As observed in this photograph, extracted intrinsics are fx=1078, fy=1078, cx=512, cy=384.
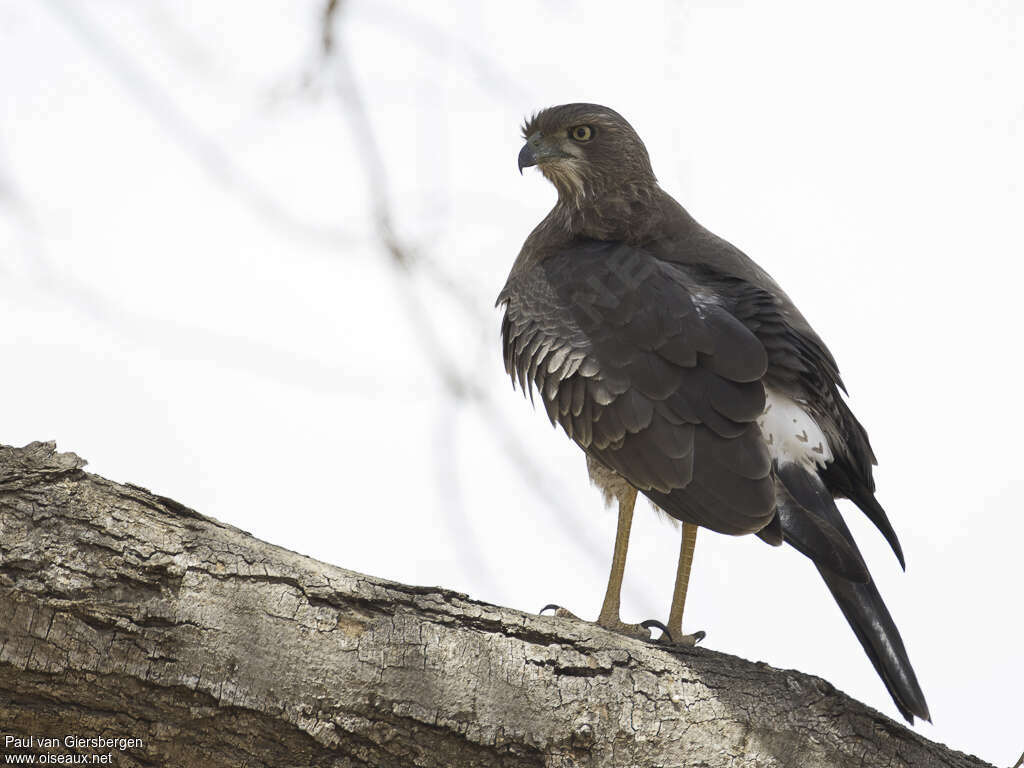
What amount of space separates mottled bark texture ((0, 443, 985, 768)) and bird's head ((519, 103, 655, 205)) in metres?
2.76

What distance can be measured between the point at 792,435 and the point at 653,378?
23.0 inches

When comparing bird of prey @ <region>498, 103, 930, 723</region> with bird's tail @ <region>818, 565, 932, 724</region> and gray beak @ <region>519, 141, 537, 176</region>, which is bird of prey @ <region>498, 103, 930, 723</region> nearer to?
bird's tail @ <region>818, 565, 932, 724</region>

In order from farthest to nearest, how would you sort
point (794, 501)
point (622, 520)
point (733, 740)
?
point (622, 520) < point (794, 501) < point (733, 740)

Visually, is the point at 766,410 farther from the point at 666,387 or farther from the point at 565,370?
the point at 565,370

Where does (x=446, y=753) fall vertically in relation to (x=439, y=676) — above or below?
below

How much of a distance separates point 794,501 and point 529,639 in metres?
1.26

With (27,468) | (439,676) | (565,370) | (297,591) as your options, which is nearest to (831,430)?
(565,370)

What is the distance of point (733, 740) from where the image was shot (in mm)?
3256

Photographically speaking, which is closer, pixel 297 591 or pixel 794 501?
pixel 297 591

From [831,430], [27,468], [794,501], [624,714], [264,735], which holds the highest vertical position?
[831,430]

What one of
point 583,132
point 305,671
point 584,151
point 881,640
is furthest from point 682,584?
→ point 583,132

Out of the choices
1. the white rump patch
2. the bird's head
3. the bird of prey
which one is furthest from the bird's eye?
the white rump patch

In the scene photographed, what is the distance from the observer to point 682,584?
4.60 meters

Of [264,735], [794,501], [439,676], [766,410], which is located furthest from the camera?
[766,410]
